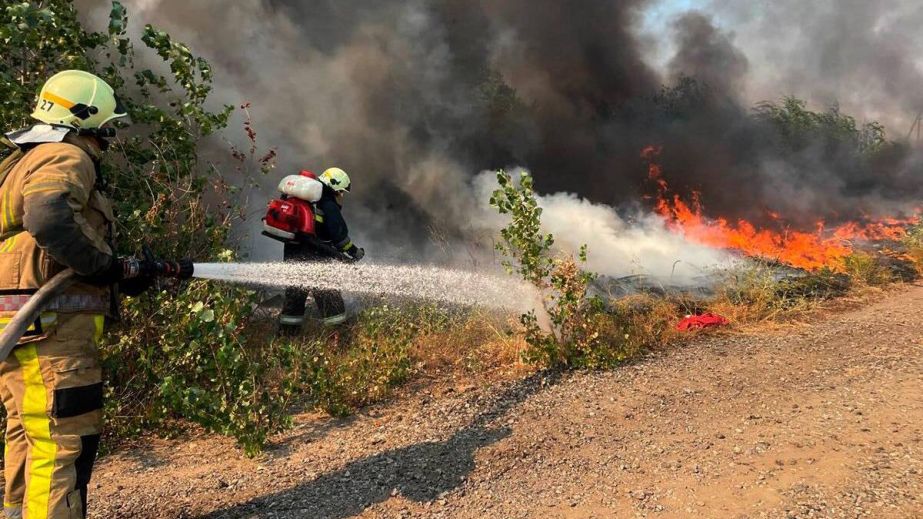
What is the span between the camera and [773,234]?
882 centimetres

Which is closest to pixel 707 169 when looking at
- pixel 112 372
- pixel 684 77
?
pixel 684 77

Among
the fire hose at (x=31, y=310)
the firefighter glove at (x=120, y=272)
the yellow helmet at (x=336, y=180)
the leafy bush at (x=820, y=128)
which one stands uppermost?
the leafy bush at (x=820, y=128)

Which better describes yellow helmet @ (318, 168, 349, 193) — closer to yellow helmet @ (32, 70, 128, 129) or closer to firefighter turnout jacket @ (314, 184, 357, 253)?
firefighter turnout jacket @ (314, 184, 357, 253)

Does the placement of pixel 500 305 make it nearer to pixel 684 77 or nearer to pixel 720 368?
pixel 720 368

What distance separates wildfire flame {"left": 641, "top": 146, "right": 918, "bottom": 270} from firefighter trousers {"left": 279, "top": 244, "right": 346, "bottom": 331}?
208 inches

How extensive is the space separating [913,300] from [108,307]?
7.37m

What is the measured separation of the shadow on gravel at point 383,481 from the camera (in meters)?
2.52

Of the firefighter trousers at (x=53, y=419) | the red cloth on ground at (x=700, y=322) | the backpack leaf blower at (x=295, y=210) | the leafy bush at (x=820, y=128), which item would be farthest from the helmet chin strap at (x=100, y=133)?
the leafy bush at (x=820, y=128)

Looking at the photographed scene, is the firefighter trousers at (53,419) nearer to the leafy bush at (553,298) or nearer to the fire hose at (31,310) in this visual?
the fire hose at (31,310)

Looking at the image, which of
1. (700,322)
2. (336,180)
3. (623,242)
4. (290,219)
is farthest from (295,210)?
(623,242)

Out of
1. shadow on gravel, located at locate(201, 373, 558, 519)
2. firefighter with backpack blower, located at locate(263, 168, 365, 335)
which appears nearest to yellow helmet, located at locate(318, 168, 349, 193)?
firefighter with backpack blower, located at locate(263, 168, 365, 335)

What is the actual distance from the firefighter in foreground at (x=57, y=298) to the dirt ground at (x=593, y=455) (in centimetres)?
62

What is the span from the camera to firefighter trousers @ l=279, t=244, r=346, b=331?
202 inches

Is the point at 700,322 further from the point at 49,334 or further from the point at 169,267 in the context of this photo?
the point at 49,334
